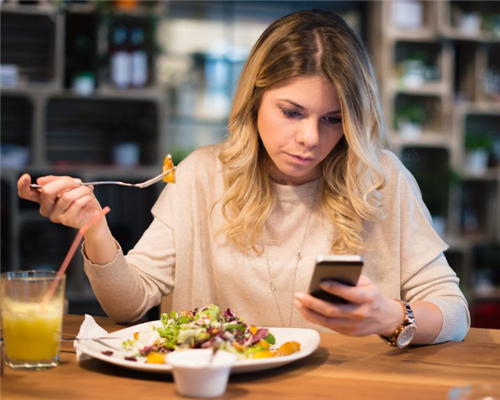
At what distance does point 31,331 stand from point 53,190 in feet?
1.00

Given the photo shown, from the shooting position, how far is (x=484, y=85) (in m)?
4.99

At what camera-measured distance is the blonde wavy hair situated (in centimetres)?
170

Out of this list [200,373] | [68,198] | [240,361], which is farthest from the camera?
[68,198]

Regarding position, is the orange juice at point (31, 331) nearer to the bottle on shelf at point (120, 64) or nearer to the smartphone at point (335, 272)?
the smartphone at point (335, 272)

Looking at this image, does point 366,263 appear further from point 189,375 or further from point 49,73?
point 49,73

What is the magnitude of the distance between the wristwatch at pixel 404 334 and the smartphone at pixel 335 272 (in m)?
0.19

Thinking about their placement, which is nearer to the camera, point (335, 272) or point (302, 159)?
point (335, 272)

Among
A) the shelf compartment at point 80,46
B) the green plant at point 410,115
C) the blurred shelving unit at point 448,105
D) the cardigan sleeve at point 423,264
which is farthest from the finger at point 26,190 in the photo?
the green plant at point 410,115

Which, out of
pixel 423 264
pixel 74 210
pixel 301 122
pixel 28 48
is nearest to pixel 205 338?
pixel 74 210

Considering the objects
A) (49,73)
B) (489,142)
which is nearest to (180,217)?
(49,73)

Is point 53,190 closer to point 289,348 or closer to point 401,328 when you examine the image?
point 289,348

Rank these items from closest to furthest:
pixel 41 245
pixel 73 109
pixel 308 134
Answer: pixel 308 134 → pixel 41 245 → pixel 73 109

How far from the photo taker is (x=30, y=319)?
3.82ft

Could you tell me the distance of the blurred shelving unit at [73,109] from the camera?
160 inches
